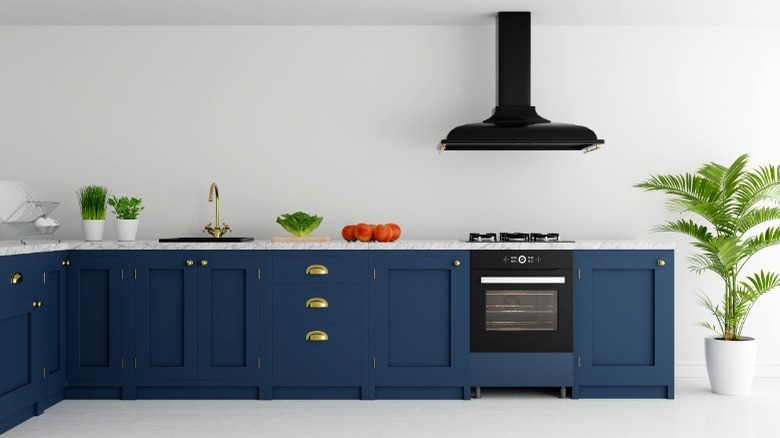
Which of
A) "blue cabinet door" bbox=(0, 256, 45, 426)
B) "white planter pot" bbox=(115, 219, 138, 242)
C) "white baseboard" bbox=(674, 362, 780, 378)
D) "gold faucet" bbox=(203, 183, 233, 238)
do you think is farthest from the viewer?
"white baseboard" bbox=(674, 362, 780, 378)

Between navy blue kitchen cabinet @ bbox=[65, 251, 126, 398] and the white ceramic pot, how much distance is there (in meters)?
3.64

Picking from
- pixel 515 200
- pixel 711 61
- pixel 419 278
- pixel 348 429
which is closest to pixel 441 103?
pixel 515 200

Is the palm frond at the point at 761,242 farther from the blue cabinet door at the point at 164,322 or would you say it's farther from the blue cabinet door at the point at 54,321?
the blue cabinet door at the point at 54,321

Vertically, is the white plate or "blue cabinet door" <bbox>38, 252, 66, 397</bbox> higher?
the white plate

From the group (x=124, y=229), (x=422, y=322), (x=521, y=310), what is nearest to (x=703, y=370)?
(x=521, y=310)

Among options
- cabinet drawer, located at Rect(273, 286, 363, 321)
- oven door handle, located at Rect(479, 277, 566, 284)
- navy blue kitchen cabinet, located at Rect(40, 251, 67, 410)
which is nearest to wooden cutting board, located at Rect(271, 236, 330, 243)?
cabinet drawer, located at Rect(273, 286, 363, 321)

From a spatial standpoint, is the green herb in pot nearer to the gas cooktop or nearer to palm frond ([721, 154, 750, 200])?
the gas cooktop

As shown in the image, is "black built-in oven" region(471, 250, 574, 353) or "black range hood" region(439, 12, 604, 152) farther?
"black range hood" region(439, 12, 604, 152)

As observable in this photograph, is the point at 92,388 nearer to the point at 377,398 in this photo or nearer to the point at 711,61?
the point at 377,398

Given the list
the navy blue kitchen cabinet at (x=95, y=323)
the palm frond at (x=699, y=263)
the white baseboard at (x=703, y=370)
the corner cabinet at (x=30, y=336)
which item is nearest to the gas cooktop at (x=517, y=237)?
the palm frond at (x=699, y=263)

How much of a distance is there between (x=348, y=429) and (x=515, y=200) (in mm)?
2071

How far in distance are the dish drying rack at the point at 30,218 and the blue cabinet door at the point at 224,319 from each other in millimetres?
1027

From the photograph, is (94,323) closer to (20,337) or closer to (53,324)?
(53,324)

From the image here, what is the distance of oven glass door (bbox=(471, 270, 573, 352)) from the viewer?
13.8 feet
